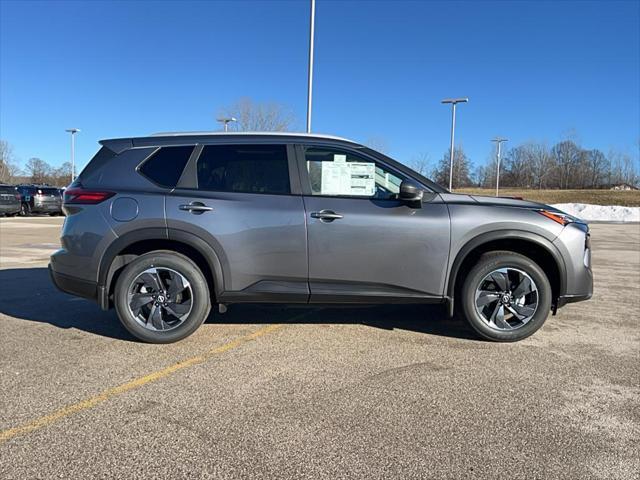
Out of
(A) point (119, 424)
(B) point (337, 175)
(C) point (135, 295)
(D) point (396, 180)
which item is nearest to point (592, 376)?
(D) point (396, 180)

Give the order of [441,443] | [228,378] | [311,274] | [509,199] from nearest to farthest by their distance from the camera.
→ 1. [441,443]
2. [228,378]
3. [311,274]
4. [509,199]

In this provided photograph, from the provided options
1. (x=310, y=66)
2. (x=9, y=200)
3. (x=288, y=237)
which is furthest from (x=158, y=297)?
(x=9, y=200)

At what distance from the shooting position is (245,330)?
4.77 m

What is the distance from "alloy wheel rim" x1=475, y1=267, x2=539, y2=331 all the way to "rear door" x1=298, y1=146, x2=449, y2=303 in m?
0.44

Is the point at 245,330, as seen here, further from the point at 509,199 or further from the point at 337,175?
the point at 509,199

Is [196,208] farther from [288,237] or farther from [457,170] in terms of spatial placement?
[457,170]

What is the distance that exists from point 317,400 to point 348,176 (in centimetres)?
203

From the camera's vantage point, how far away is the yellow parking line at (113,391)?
9.12 feet

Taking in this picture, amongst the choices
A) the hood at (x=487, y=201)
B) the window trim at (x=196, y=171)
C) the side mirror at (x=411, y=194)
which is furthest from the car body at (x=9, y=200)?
the hood at (x=487, y=201)

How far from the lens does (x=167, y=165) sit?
4.35m

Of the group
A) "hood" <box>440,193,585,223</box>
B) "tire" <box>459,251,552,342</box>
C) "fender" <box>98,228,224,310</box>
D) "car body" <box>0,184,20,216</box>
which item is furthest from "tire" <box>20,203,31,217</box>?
"tire" <box>459,251,552,342</box>

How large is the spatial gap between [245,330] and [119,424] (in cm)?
197

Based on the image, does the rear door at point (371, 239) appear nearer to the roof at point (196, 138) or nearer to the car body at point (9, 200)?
the roof at point (196, 138)

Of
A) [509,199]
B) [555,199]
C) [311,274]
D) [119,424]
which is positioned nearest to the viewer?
[119,424]
